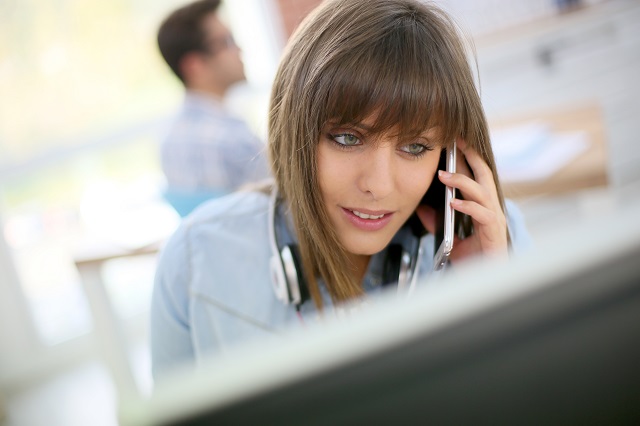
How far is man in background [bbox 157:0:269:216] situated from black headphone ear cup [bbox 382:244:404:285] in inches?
45.8

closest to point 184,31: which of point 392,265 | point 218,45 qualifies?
point 218,45

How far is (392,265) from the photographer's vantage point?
3.64ft

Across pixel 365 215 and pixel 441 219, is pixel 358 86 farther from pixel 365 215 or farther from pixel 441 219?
pixel 441 219

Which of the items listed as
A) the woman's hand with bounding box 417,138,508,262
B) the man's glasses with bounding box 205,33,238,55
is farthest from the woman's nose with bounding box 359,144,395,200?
the man's glasses with bounding box 205,33,238,55

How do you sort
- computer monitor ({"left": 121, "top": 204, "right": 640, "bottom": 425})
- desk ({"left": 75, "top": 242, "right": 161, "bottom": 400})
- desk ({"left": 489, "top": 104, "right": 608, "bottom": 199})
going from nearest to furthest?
1. computer monitor ({"left": 121, "top": 204, "right": 640, "bottom": 425})
2. desk ({"left": 489, "top": 104, "right": 608, "bottom": 199})
3. desk ({"left": 75, "top": 242, "right": 161, "bottom": 400})

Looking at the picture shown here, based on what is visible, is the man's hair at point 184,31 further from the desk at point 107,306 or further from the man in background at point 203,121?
the desk at point 107,306

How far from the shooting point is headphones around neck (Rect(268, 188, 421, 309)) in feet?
3.31

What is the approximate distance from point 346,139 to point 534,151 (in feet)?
3.82

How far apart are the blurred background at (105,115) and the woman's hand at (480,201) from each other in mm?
2008

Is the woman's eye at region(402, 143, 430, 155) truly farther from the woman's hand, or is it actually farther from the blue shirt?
the blue shirt

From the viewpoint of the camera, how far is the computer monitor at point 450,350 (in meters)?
0.26

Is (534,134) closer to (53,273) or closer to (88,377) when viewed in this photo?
(88,377)

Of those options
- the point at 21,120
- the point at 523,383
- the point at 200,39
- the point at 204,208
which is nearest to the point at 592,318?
the point at 523,383

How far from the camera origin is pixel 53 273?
3.66 m
